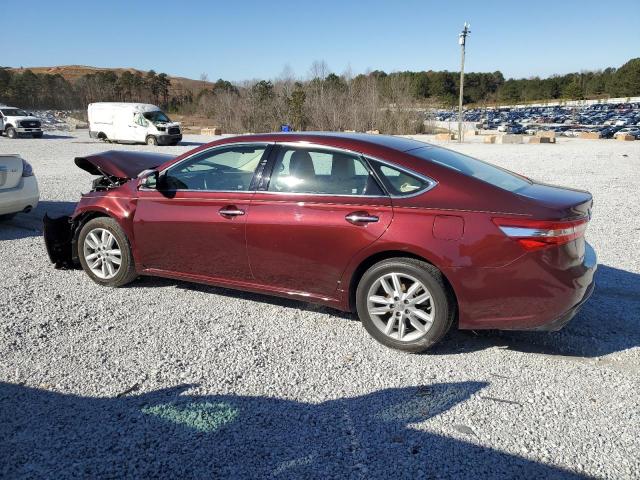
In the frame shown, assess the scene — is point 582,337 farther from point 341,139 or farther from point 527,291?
point 341,139

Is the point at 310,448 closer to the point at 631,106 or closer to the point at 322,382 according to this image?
the point at 322,382

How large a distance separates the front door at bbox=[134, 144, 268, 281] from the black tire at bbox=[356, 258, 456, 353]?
1174 mm

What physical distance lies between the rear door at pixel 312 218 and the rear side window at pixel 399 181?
74 millimetres

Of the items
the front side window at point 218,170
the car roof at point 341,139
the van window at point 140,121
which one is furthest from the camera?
the van window at point 140,121

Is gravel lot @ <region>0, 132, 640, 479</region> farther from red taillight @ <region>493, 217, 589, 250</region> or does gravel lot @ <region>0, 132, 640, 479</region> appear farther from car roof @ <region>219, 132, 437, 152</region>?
car roof @ <region>219, 132, 437, 152</region>

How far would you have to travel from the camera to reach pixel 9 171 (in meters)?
7.79

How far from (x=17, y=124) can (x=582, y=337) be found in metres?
38.5

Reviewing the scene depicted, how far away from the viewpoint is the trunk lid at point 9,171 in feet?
25.3

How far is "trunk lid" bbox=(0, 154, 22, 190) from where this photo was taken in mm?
7717

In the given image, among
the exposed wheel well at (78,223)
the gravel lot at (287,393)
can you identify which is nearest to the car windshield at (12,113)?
the exposed wheel well at (78,223)

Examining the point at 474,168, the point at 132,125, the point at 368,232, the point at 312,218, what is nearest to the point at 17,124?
the point at 132,125

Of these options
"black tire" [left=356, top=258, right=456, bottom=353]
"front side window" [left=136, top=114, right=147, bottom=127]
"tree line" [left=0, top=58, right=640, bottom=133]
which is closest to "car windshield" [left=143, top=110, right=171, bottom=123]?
"front side window" [left=136, top=114, right=147, bottom=127]

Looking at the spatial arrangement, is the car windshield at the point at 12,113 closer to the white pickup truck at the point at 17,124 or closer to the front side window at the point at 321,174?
the white pickup truck at the point at 17,124

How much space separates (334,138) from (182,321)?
6.73 feet
